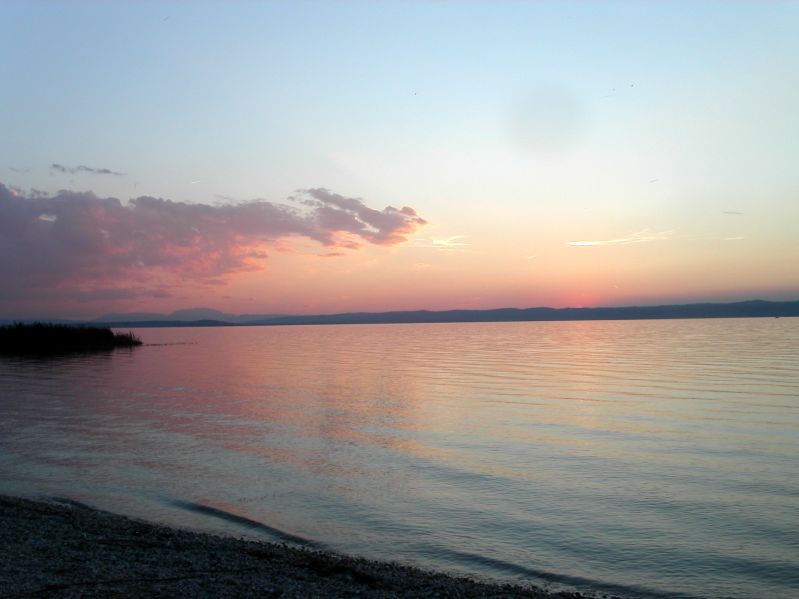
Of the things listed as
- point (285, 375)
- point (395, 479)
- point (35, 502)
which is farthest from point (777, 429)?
point (285, 375)

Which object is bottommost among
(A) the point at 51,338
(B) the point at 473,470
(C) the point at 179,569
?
(B) the point at 473,470

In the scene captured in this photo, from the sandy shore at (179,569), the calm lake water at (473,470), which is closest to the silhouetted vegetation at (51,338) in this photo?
the calm lake water at (473,470)

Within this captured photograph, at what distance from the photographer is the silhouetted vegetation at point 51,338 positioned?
258 feet

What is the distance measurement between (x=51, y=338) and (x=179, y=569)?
81791mm

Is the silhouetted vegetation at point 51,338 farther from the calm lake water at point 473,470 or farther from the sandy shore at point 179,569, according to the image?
the sandy shore at point 179,569

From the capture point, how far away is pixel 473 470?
1916cm

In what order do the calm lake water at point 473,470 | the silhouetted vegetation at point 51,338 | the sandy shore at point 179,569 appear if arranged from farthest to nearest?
the silhouetted vegetation at point 51,338, the calm lake water at point 473,470, the sandy shore at point 179,569

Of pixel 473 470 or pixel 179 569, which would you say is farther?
pixel 473 470

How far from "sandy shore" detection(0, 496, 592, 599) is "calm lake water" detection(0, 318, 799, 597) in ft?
4.66

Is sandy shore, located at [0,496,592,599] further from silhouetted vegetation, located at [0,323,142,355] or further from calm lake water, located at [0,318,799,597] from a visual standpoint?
silhouetted vegetation, located at [0,323,142,355]

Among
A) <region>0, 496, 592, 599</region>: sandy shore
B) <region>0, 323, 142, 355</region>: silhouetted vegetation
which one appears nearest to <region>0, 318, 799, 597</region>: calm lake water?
<region>0, 496, 592, 599</region>: sandy shore

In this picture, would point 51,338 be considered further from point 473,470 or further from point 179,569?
point 179,569

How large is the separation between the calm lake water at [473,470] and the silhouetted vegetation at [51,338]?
44.8 metres

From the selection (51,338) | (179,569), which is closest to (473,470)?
(179,569)
